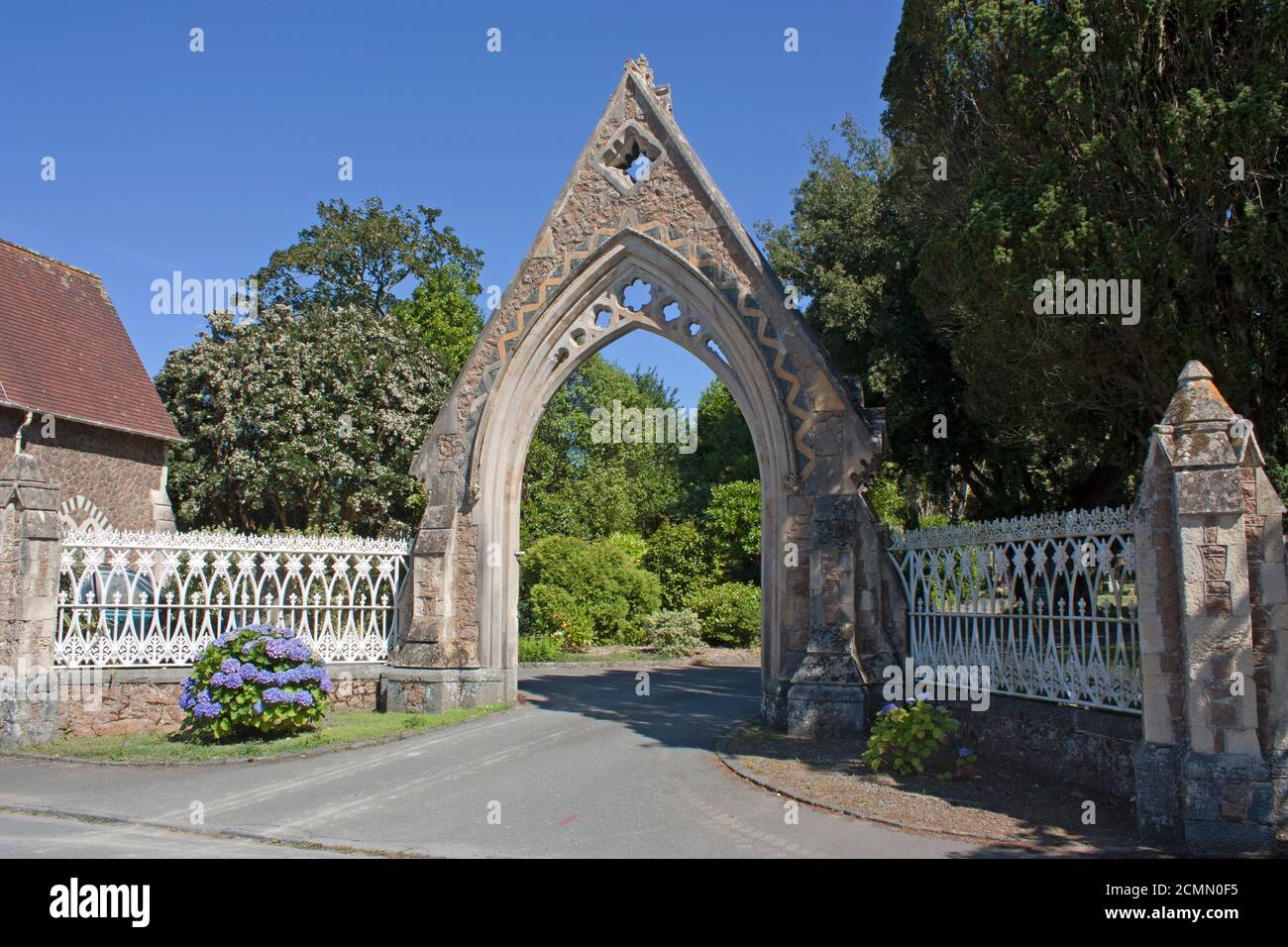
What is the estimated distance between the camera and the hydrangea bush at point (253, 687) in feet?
31.6

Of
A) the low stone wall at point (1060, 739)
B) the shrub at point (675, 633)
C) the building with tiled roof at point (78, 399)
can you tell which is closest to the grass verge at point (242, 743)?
the low stone wall at point (1060, 739)

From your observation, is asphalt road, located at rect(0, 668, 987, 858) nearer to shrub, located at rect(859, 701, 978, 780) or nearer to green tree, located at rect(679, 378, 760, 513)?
shrub, located at rect(859, 701, 978, 780)

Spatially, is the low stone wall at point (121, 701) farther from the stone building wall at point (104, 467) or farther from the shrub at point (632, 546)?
the shrub at point (632, 546)

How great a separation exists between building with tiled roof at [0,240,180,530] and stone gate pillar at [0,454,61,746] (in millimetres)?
6600

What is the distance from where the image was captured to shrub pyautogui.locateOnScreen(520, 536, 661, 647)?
22.0 metres

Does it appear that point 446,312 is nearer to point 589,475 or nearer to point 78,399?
point 589,475

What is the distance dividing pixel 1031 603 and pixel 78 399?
17.4 metres

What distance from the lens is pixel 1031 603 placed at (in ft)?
25.7

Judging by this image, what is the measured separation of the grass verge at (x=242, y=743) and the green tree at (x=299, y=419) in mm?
10413

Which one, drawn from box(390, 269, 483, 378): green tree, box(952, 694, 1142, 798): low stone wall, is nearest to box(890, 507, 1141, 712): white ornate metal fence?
box(952, 694, 1142, 798): low stone wall

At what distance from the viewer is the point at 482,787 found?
792 cm

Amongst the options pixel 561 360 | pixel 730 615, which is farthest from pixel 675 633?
pixel 561 360

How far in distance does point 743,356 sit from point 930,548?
3.09 metres
